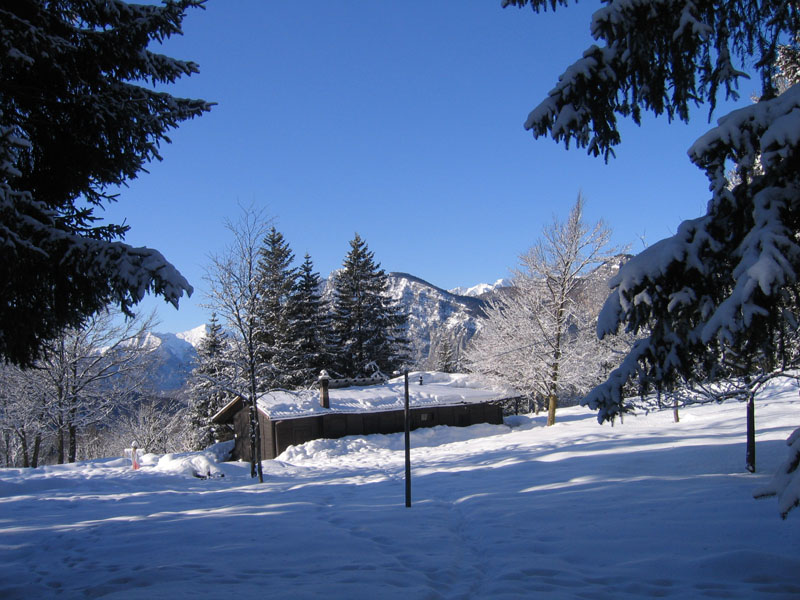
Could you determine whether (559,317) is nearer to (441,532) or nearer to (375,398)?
(375,398)

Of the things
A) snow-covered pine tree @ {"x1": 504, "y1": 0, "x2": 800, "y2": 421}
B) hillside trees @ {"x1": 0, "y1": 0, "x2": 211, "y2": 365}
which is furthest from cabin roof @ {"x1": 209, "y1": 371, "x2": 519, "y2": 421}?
snow-covered pine tree @ {"x1": 504, "y1": 0, "x2": 800, "y2": 421}

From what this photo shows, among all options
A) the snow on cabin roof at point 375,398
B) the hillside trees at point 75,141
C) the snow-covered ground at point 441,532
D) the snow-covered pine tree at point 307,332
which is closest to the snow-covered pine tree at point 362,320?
the snow-covered pine tree at point 307,332

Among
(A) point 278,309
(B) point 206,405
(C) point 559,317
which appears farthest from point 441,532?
(B) point 206,405

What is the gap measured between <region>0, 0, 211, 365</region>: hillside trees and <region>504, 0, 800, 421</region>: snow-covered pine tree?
4503mm

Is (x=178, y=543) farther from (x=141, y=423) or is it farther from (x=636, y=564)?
(x=141, y=423)

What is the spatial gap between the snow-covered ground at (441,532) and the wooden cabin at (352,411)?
876 centimetres

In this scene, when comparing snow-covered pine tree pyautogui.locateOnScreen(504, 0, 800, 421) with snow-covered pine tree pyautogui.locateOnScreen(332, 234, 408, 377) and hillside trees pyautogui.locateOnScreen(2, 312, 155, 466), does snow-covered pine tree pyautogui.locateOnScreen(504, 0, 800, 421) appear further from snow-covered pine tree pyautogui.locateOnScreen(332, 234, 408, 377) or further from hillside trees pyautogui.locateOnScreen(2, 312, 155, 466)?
snow-covered pine tree pyautogui.locateOnScreen(332, 234, 408, 377)

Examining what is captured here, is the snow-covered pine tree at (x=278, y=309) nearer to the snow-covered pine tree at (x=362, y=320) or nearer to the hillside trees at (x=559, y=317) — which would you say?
the snow-covered pine tree at (x=362, y=320)

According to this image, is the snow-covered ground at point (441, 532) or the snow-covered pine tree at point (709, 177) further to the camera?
the snow-covered ground at point (441, 532)

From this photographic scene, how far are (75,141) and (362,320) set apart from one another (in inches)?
1253

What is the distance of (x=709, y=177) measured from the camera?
11.7ft

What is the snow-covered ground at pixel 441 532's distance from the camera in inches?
189

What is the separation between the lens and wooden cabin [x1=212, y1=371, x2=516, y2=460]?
24500mm

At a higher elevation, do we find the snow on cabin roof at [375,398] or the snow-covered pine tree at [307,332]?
the snow-covered pine tree at [307,332]
